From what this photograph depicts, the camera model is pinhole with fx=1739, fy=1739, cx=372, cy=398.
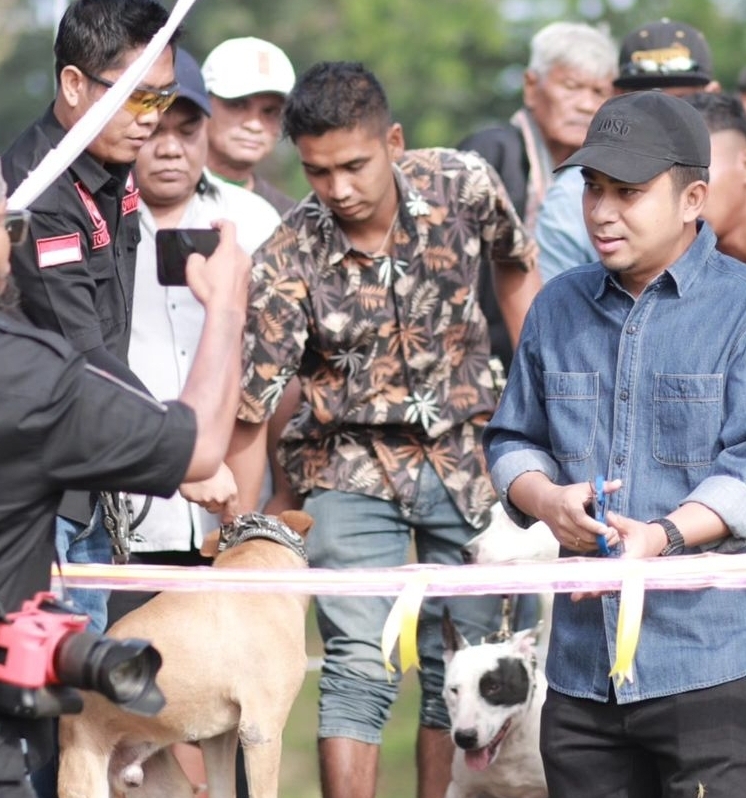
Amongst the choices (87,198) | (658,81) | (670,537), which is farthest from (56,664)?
(658,81)

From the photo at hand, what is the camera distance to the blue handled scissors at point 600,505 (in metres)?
4.01

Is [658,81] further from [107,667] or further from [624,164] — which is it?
[107,667]

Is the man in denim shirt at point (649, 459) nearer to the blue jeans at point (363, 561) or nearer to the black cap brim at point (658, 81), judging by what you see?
the blue jeans at point (363, 561)

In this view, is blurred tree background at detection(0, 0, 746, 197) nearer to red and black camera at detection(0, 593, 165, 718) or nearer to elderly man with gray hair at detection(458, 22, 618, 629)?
elderly man with gray hair at detection(458, 22, 618, 629)

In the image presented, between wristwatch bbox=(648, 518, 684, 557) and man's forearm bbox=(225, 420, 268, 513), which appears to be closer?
wristwatch bbox=(648, 518, 684, 557)

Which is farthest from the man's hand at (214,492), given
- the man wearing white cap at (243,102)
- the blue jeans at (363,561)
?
the man wearing white cap at (243,102)

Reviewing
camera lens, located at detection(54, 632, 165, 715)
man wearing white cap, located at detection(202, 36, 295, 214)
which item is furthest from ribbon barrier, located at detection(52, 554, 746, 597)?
man wearing white cap, located at detection(202, 36, 295, 214)

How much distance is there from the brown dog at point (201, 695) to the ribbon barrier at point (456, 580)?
10.0 inches

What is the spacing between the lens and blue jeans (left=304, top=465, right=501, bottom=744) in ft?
18.6

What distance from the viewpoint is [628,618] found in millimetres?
3996

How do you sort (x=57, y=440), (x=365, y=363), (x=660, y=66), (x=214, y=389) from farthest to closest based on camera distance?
(x=660, y=66) < (x=365, y=363) < (x=214, y=389) < (x=57, y=440)

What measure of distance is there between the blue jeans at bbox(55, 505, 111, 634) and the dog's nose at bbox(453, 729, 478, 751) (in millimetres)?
1422

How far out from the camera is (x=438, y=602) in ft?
20.1

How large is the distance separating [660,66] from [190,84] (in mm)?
2345
